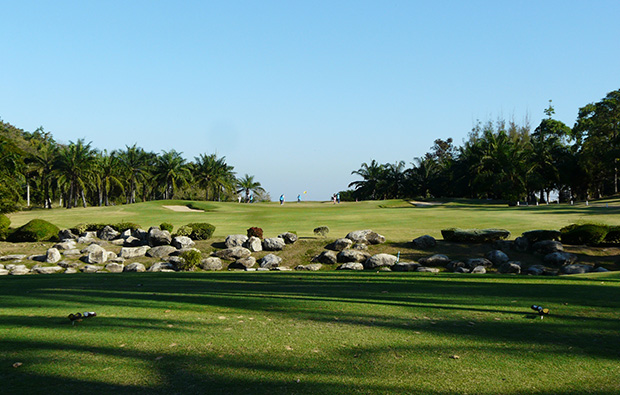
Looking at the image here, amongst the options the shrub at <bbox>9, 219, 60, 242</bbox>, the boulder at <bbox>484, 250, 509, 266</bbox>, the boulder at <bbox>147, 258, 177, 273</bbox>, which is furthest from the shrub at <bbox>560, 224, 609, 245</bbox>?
the shrub at <bbox>9, 219, 60, 242</bbox>

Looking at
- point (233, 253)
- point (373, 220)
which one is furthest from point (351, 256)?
point (373, 220)

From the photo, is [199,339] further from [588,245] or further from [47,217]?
[47,217]

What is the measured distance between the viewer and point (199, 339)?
5.98 meters

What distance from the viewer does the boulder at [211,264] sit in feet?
73.1

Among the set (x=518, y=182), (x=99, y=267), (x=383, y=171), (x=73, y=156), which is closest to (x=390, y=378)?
(x=99, y=267)

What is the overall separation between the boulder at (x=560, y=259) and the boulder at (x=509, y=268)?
1787mm

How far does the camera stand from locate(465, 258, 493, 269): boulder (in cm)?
2123

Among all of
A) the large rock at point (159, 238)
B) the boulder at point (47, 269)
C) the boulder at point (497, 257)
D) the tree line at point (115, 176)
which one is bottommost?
the boulder at point (47, 269)

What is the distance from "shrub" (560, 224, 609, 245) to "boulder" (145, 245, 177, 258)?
801 inches

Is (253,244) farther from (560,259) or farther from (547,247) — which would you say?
(560,259)

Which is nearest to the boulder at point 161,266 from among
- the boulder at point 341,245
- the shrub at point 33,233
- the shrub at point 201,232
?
the shrub at point 201,232

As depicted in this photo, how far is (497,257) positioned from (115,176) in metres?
65.6

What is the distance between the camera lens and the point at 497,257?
72.2ft

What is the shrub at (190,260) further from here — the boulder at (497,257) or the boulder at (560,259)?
the boulder at (560,259)
